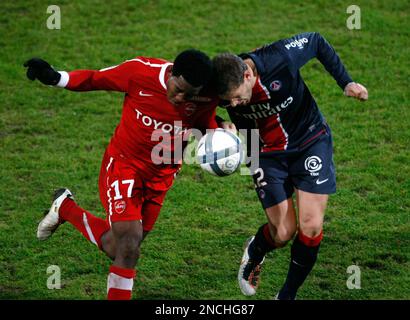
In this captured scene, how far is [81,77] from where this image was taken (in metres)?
6.73

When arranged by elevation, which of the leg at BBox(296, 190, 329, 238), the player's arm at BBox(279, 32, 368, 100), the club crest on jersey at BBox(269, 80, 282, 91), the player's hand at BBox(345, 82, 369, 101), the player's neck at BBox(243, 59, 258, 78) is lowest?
the leg at BBox(296, 190, 329, 238)

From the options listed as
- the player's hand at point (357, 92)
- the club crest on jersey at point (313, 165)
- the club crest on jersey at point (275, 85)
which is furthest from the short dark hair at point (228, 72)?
the club crest on jersey at point (313, 165)

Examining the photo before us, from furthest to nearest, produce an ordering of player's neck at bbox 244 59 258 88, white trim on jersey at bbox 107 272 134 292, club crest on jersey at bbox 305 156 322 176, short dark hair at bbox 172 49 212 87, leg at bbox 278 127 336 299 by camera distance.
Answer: club crest on jersey at bbox 305 156 322 176
leg at bbox 278 127 336 299
player's neck at bbox 244 59 258 88
white trim on jersey at bbox 107 272 134 292
short dark hair at bbox 172 49 212 87

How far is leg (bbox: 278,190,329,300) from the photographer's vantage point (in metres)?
6.69

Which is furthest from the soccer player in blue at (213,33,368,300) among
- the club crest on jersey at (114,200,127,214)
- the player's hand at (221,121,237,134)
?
the club crest on jersey at (114,200,127,214)

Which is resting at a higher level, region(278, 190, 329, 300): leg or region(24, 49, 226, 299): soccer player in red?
region(24, 49, 226, 299): soccer player in red

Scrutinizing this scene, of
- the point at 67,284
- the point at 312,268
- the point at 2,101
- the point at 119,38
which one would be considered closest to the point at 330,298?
the point at 312,268

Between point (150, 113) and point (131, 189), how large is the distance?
2.11 ft

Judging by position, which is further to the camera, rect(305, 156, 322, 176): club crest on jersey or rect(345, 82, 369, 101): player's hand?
rect(305, 156, 322, 176): club crest on jersey

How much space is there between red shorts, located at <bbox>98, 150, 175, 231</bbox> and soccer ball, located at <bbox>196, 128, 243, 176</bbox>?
0.57 meters

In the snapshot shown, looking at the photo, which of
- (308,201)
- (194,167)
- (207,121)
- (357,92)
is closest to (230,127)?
(207,121)

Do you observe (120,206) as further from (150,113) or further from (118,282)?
(150,113)

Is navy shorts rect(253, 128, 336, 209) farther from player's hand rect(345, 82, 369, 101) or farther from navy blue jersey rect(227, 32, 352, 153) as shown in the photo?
player's hand rect(345, 82, 369, 101)

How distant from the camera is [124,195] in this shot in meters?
6.66
